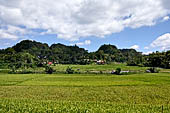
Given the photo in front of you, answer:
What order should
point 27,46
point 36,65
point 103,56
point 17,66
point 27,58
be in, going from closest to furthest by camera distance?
point 17,66 < point 36,65 < point 27,58 < point 103,56 < point 27,46

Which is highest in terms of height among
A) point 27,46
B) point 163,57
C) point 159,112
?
point 27,46

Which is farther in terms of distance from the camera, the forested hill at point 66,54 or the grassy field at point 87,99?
the forested hill at point 66,54

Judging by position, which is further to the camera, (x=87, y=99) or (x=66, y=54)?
(x=66, y=54)

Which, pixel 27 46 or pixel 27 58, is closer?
pixel 27 58

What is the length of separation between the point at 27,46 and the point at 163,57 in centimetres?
13270

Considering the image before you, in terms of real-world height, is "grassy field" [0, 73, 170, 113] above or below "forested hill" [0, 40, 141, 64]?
below

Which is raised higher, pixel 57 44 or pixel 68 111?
pixel 57 44

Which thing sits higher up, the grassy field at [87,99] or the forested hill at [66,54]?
the forested hill at [66,54]

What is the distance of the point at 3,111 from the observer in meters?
8.07

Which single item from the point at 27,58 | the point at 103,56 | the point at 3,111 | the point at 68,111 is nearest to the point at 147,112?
the point at 68,111

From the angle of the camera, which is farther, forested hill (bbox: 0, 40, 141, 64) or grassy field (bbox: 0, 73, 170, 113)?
forested hill (bbox: 0, 40, 141, 64)

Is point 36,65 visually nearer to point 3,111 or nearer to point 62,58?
point 62,58

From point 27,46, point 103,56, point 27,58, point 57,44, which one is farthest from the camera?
point 57,44

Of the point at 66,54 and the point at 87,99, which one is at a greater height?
the point at 66,54
